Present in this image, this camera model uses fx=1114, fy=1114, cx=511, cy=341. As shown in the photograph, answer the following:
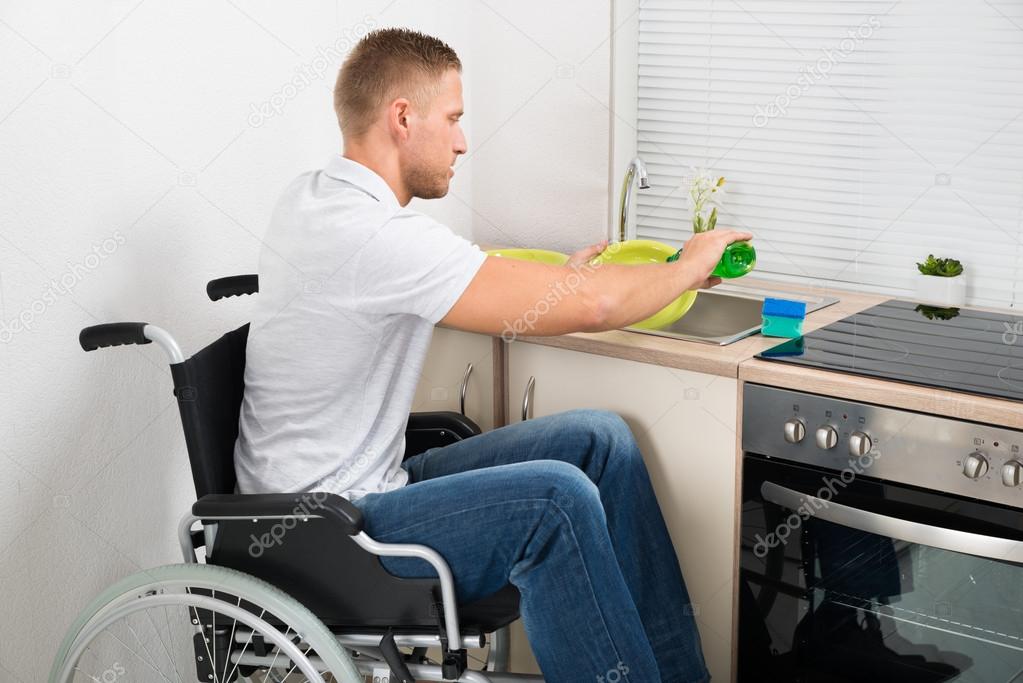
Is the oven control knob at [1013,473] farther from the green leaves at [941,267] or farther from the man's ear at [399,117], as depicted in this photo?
the man's ear at [399,117]

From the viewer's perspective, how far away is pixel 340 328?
1.56 meters

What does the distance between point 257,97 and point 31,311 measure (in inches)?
22.1

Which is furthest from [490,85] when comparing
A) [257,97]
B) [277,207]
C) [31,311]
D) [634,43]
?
[31,311]

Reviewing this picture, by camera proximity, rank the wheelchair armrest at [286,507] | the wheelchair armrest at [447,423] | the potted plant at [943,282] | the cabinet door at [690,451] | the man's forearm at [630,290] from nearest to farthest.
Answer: the wheelchair armrest at [286,507], the man's forearm at [630,290], the cabinet door at [690,451], the wheelchair armrest at [447,423], the potted plant at [943,282]

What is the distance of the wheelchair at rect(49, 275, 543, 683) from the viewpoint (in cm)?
145

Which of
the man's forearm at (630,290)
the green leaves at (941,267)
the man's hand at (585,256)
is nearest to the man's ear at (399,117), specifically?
the man's forearm at (630,290)

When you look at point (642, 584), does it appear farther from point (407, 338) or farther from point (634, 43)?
point (634, 43)

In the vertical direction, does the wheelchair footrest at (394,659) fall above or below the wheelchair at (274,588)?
below

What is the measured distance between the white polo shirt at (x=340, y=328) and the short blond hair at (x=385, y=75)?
9 centimetres

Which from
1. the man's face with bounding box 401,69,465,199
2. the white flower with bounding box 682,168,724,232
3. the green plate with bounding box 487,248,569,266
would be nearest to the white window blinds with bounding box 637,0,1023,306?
the white flower with bounding box 682,168,724,232

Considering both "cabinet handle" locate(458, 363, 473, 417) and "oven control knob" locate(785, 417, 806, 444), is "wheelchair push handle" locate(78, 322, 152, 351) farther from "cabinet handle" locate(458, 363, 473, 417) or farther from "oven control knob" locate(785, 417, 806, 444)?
"oven control knob" locate(785, 417, 806, 444)

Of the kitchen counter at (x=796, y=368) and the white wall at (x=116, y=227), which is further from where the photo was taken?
the white wall at (x=116, y=227)

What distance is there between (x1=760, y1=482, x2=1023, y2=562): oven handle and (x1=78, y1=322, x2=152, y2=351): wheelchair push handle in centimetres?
95

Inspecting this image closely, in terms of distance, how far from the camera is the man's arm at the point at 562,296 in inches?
58.6
